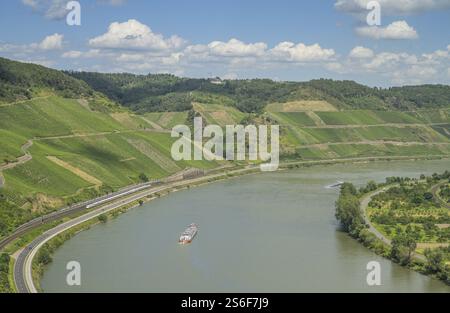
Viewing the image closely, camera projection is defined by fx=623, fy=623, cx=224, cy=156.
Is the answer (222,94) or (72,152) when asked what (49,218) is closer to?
(72,152)

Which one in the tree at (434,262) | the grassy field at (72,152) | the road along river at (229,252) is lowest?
the road along river at (229,252)

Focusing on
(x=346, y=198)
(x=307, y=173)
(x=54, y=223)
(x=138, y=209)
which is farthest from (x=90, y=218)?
(x=307, y=173)

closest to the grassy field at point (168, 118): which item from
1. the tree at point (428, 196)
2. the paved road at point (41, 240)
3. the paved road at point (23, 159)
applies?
the paved road at point (41, 240)

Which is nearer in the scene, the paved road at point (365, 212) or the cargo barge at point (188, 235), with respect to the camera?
the cargo barge at point (188, 235)

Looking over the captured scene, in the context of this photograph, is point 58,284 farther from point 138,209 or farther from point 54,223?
point 138,209

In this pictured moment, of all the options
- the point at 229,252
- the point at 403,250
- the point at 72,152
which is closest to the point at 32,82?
the point at 72,152

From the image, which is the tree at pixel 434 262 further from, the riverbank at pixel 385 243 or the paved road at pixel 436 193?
the paved road at pixel 436 193
